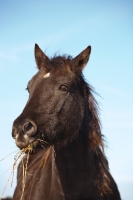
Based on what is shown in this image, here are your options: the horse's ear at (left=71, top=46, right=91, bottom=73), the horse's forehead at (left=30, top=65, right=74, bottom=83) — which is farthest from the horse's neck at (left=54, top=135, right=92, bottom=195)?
the horse's ear at (left=71, top=46, right=91, bottom=73)

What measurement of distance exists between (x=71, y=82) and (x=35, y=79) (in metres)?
0.64

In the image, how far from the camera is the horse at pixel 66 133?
636 centimetres

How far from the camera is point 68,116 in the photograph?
6.64m

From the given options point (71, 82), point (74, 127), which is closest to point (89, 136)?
point (74, 127)

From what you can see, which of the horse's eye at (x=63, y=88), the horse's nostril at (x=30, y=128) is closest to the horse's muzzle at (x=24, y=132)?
the horse's nostril at (x=30, y=128)

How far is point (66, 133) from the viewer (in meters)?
6.61

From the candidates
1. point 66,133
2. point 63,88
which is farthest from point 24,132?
point 63,88

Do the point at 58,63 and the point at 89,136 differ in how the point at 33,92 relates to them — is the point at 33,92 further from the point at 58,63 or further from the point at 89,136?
the point at 89,136

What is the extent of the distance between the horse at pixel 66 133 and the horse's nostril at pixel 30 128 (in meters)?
0.02

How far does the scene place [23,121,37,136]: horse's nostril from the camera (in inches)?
231

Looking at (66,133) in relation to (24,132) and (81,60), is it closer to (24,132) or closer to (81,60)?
(24,132)

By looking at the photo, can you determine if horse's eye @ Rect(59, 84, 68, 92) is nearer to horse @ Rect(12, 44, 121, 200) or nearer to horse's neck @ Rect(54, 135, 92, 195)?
horse @ Rect(12, 44, 121, 200)

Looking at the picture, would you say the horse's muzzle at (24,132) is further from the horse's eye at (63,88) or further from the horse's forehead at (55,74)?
the horse's forehead at (55,74)

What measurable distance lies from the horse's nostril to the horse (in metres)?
0.02
